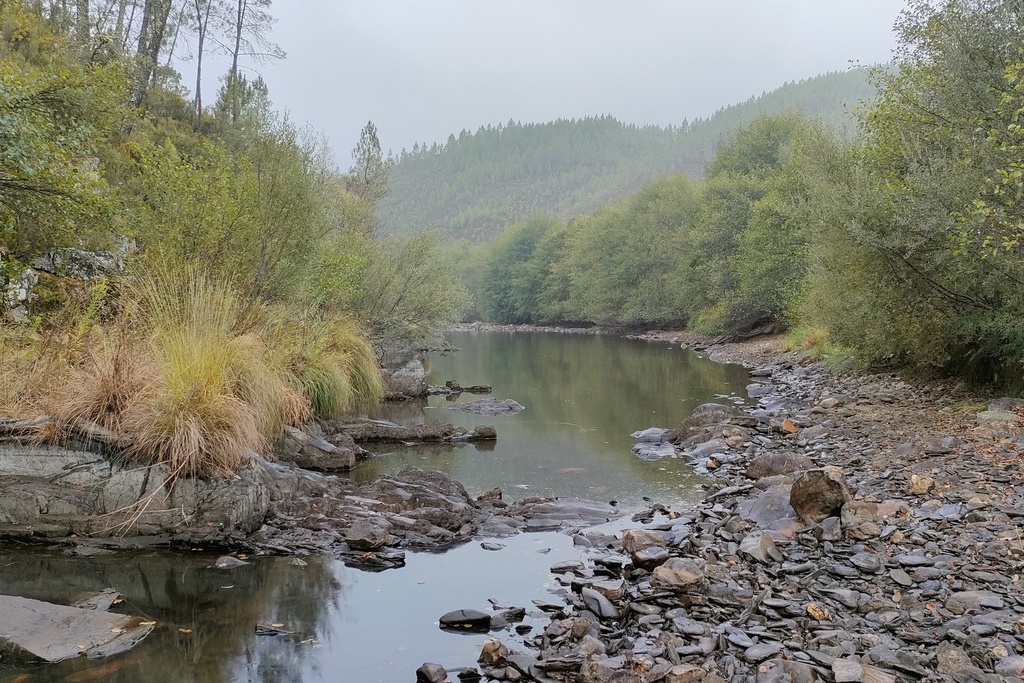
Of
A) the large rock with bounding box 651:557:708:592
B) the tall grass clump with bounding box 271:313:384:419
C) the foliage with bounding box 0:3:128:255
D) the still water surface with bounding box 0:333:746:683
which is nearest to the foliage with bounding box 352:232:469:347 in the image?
the tall grass clump with bounding box 271:313:384:419

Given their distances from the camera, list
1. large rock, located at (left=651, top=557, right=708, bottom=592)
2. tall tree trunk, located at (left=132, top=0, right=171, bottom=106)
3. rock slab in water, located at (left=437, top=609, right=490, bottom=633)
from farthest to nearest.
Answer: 1. tall tree trunk, located at (left=132, top=0, right=171, bottom=106)
2. large rock, located at (left=651, top=557, right=708, bottom=592)
3. rock slab in water, located at (left=437, top=609, right=490, bottom=633)

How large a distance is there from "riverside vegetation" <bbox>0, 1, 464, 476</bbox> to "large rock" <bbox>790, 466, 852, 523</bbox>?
6.79m

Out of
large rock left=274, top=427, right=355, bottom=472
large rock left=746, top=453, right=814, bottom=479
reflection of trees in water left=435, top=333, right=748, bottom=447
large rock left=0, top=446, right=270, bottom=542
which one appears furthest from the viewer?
reflection of trees in water left=435, top=333, right=748, bottom=447

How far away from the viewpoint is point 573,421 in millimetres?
18188

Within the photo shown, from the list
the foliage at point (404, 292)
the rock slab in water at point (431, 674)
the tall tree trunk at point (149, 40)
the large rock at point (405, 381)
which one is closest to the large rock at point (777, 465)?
the rock slab in water at point (431, 674)

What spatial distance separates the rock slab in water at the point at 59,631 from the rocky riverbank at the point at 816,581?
2650mm

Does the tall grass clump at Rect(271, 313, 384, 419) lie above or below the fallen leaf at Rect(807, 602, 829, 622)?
above

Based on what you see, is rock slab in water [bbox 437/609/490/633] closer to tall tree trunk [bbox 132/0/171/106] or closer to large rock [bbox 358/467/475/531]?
large rock [bbox 358/467/475/531]

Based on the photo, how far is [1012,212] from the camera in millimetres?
10609

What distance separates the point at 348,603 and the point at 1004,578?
5827mm

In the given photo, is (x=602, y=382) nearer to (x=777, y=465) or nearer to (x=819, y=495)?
(x=777, y=465)

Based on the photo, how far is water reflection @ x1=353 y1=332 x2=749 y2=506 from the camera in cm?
1189

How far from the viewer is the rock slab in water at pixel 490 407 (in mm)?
19812

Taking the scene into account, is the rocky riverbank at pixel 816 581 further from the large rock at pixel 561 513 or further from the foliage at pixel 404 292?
the foliage at pixel 404 292
